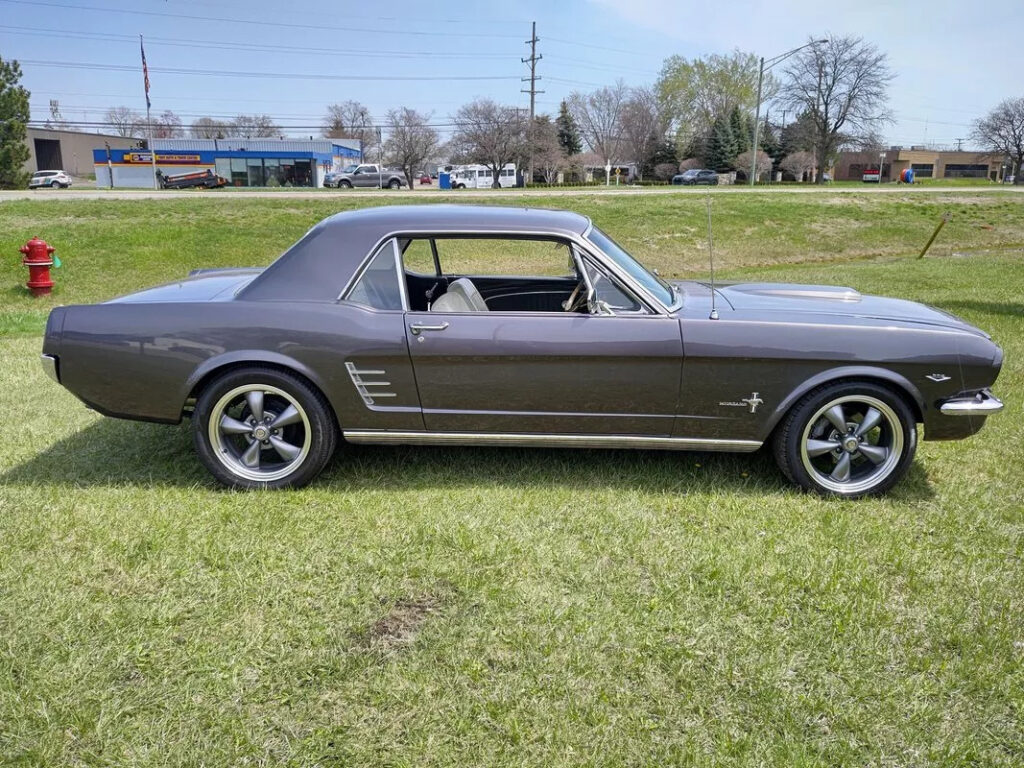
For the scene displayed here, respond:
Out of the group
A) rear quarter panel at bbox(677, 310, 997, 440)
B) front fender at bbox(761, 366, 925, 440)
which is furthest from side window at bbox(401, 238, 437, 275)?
front fender at bbox(761, 366, 925, 440)

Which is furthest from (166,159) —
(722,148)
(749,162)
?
(749,162)

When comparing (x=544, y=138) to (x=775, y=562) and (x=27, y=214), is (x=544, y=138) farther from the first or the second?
(x=775, y=562)

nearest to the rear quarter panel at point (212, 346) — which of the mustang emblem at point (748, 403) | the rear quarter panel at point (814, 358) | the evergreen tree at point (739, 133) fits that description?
the rear quarter panel at point (814, 358)

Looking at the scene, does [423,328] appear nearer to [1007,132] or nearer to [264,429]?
[264,429]

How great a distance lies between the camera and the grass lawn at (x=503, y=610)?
2.26 metres

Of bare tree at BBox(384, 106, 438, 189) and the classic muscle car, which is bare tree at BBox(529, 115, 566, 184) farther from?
the classic muscle car

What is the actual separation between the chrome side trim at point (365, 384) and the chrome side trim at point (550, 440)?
20cm

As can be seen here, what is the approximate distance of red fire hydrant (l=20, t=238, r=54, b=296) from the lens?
11211 millimetres

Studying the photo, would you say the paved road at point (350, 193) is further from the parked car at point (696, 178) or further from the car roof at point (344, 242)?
the parked car at point (696, 178)

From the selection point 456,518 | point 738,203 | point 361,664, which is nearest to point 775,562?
point 456,518

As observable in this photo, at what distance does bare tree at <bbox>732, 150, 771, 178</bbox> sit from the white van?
21.2 meters

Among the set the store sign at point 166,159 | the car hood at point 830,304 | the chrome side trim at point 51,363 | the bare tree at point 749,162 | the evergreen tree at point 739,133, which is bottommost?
the chrome side trim at point 51,363

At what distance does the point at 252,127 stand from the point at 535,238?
80.3 metres

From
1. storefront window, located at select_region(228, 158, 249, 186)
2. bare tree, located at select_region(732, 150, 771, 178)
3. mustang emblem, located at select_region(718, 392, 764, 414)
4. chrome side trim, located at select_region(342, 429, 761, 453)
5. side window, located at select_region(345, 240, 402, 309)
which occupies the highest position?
bare tree, located at select_region(732, 150, 771, 178)
